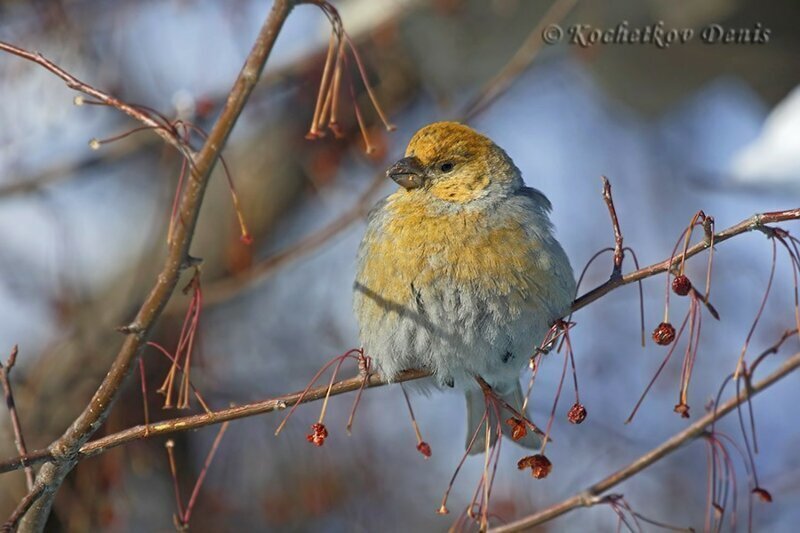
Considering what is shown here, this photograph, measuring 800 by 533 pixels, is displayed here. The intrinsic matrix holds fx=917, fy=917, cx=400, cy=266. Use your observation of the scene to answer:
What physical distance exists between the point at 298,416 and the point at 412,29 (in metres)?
3.16

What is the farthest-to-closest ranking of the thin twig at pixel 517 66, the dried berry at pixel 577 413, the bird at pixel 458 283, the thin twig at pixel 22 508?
the thin twig at pixel 517 66 → the bird at pixel 458 283 → the dried berry at pixel 577 413 → the thin twig at pixel 22 508

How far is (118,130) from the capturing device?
6645 mm

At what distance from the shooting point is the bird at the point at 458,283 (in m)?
3.29

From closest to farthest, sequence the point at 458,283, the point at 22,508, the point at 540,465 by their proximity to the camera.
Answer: the point at 22,508 < the point at 540,465 < the point at 458,283

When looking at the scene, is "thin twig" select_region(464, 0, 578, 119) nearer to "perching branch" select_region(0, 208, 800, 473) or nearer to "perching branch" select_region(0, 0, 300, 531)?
"perching branch" select_region(0, 208, 800, 473)

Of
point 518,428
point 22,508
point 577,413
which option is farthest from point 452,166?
point 22,508

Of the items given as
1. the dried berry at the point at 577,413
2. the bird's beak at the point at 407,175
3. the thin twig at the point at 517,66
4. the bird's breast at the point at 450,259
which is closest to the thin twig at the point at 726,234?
the dried berry at the point at 577,413

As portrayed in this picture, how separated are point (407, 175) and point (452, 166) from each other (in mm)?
199

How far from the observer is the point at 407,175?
374 centimetres

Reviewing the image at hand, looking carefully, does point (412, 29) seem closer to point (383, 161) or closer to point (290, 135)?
point (290, 135)

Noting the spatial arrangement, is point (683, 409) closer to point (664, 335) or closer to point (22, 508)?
point (664, 335)

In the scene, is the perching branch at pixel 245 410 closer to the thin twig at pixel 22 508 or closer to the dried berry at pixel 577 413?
the thin twig at pixel 22 508

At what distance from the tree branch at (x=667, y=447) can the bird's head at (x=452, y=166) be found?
4.59 feet

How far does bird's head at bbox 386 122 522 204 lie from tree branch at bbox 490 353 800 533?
140 cm
